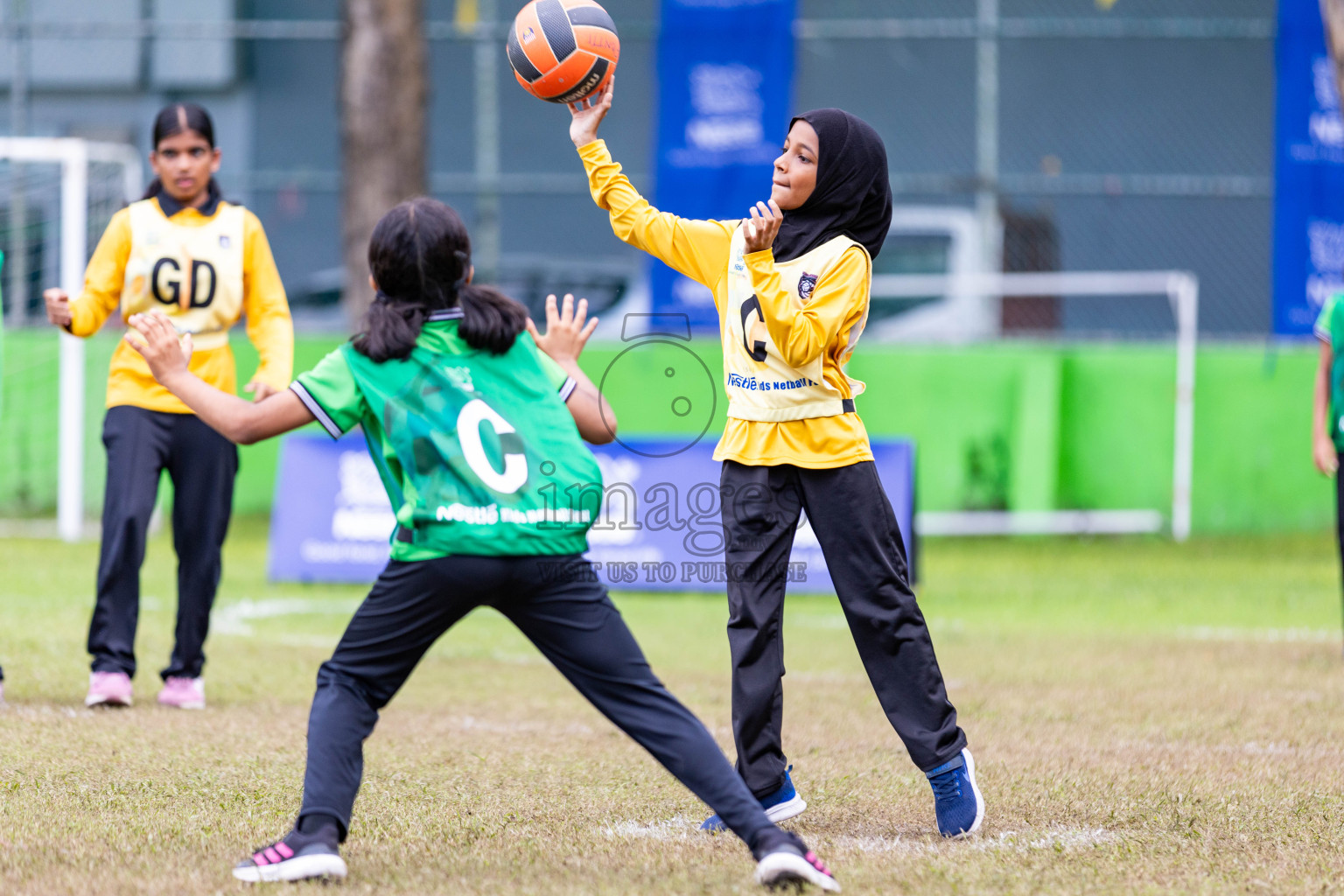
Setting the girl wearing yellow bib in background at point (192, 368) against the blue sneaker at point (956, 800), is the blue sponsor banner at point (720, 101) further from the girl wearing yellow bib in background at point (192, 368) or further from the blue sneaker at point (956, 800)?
the blue sneaker at point (956, 800)

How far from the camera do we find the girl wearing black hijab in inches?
170

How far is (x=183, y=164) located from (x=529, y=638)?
337 centimetres

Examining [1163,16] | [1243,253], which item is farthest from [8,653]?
[1163,16]

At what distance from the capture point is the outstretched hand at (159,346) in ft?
12.5

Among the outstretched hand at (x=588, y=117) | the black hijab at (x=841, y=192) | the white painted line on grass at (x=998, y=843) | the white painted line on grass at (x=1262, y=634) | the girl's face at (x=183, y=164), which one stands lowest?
the white painted line on grass at (x=998, y=843)

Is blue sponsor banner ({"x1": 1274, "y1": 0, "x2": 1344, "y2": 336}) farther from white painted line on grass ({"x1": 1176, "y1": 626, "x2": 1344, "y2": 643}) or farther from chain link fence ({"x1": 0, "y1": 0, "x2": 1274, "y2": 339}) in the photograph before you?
white painted line on grass ({"x1": 1176, "y1": 626, "x2": 1344, "y2": 643})

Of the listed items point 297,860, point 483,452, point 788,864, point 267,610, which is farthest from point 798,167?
point 267,610

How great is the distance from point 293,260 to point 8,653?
11648mm

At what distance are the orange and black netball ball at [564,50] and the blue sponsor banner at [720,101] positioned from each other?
8.48 meters

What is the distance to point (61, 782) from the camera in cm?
476

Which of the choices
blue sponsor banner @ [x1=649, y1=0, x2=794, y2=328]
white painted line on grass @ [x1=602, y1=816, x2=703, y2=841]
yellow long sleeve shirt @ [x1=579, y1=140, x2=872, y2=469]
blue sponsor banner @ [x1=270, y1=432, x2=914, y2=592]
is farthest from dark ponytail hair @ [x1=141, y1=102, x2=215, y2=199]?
blue sponsor banner @ [x1=649, y1=0, x2=794, y2=328]

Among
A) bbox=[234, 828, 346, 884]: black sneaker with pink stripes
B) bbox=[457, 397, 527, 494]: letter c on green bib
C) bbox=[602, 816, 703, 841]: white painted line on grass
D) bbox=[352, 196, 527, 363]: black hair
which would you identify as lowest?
bbox=[602, 816, 703, 841]: white painted line on grass

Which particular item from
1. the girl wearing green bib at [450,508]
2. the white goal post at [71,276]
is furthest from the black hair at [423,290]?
the white goal post at [71,276]

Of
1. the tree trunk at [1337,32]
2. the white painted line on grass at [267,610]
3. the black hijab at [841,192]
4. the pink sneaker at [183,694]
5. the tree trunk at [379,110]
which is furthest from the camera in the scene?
the tree trunk at [379,110]
